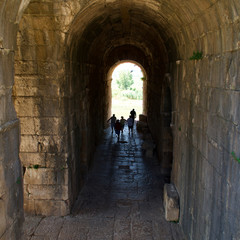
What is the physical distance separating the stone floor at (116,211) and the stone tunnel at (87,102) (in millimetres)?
366

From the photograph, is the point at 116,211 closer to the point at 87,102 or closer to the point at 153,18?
the point at 87,102

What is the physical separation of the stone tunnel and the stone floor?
37cm

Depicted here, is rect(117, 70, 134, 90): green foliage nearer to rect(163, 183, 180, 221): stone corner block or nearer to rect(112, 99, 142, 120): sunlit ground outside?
rect(112, 99, 142, 120): sunlit ground outside

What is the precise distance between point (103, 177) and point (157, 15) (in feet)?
16.6

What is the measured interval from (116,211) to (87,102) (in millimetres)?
3680

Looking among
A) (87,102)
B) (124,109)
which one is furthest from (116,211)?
(124,109)

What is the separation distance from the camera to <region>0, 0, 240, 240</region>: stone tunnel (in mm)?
3211

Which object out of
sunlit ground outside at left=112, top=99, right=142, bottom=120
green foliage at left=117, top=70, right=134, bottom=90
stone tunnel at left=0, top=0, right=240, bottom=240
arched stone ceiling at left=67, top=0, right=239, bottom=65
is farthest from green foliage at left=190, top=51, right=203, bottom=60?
green foliage at left=117, top=70, right=134, bottom=90

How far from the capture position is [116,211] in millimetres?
6844

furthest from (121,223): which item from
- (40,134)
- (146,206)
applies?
(40,134)

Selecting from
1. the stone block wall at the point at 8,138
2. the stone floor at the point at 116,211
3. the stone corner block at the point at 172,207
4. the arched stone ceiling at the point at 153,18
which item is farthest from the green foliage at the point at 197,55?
the stone floor at the point at 116,211

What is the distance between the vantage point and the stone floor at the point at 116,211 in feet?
19.4

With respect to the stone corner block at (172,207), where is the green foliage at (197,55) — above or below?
above

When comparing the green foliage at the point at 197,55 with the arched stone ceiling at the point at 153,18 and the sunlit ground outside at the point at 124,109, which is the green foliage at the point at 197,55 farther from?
the sunlit ground outside at the point at 124,109
